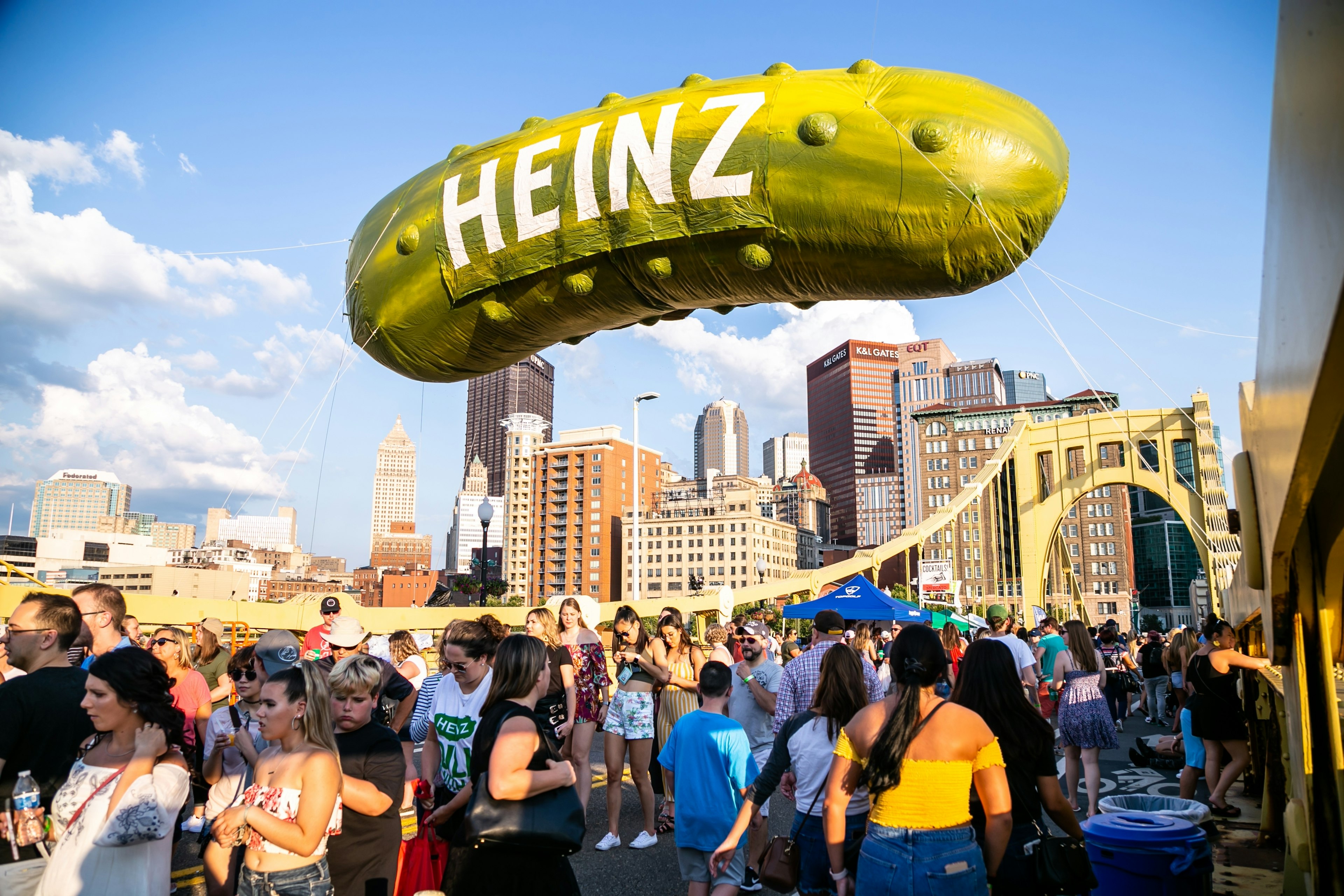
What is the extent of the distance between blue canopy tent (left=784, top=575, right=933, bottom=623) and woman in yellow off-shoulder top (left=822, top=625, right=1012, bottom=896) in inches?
442

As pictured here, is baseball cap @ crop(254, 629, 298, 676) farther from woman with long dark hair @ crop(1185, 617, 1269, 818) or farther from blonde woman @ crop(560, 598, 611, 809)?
woman with long dark hair @ crop(1185, 617, 1269, 818)

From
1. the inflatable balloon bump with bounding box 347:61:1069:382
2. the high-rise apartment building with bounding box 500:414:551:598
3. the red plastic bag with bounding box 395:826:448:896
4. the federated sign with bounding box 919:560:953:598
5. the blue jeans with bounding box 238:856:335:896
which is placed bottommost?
the red plastic bag with bounding box 395:826:448:896

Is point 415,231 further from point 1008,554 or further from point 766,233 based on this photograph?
point 1008,554

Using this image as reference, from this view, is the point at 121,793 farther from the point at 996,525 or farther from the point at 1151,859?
the point at 996,525

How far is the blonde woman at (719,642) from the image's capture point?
7.41m

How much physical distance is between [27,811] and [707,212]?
4265mm

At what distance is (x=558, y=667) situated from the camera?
584 cm

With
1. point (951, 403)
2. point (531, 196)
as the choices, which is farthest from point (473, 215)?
point (951, 403)

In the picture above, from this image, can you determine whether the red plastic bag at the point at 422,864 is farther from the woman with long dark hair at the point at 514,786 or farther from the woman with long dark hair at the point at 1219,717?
the woman with long dark hair at the point at 1219,717

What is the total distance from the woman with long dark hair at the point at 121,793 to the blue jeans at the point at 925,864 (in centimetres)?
268

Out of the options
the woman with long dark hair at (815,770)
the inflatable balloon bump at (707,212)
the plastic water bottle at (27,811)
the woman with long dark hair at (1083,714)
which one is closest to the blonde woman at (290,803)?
the plastic water bottle at (27,811)

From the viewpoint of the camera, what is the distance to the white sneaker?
247 inches

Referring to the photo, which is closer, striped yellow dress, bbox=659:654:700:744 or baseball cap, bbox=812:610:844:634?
baseball cap, bbox=812:610:844:634

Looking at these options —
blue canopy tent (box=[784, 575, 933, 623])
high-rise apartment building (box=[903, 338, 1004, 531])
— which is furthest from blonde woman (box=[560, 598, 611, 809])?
high-rise apartment building (box=[903, 338, 1004, 531])
